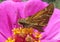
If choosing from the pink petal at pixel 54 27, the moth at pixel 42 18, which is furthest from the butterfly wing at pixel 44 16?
the pink petal at pixel 54 27

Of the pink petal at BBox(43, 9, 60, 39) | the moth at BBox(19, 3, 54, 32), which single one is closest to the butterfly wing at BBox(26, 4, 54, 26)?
the moth at BBox(19, 3, 54, 32)

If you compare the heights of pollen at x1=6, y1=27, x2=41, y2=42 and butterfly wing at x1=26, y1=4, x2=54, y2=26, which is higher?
butterfly wing at x1=26, y1=4, x2=54, y2=26

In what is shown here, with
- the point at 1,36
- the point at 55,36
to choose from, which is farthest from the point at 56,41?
the point at 1,36

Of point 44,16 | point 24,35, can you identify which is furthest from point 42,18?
point 24,35

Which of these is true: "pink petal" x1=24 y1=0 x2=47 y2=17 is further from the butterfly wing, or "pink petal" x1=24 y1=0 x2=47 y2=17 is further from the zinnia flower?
the butterfly wing

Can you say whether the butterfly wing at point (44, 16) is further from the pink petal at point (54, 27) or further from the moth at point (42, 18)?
the pink petal at point (54, 27)

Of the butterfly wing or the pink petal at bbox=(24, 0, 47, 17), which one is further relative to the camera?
the pink petal at bbox=(24, 0, 47, 17)

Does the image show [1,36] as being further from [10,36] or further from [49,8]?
[49,8]
